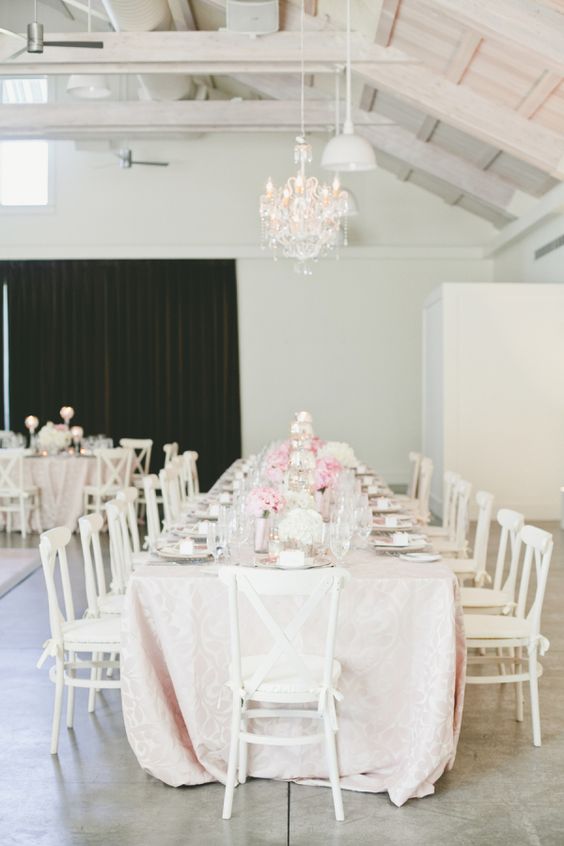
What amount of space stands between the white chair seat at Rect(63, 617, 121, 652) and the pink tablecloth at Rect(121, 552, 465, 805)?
13.7 inches

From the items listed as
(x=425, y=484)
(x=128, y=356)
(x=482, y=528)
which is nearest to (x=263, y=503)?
(x=482, y=528)

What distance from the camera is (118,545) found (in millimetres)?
5102

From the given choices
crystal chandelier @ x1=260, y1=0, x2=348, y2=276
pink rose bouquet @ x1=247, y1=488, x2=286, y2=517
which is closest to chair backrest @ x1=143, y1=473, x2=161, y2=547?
pink rose bouquet @ x1=247, y1=488, x2=286, y2=517

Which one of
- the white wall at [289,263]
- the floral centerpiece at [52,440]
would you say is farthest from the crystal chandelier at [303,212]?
the white wall at [289,263]

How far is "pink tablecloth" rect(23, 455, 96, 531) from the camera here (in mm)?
10125

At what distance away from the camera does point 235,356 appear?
546 inches

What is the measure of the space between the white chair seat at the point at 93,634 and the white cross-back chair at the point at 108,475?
5260 mm

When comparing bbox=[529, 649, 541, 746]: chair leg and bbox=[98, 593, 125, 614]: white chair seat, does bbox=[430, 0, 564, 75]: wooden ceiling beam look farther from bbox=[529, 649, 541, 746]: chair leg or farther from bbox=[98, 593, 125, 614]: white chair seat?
bbox=[98, 593, 125, 614]: white chair seat

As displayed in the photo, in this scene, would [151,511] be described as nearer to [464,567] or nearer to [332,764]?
[464,567]

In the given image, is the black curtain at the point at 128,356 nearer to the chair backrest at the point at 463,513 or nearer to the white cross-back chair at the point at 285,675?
the chair backrest at the point at 463,513

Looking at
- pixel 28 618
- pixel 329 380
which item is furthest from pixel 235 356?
pixel 28 618

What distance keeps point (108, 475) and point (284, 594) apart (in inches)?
274

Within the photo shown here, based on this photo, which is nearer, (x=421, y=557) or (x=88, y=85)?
(x=421, y=557)

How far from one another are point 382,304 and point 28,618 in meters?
8.45
